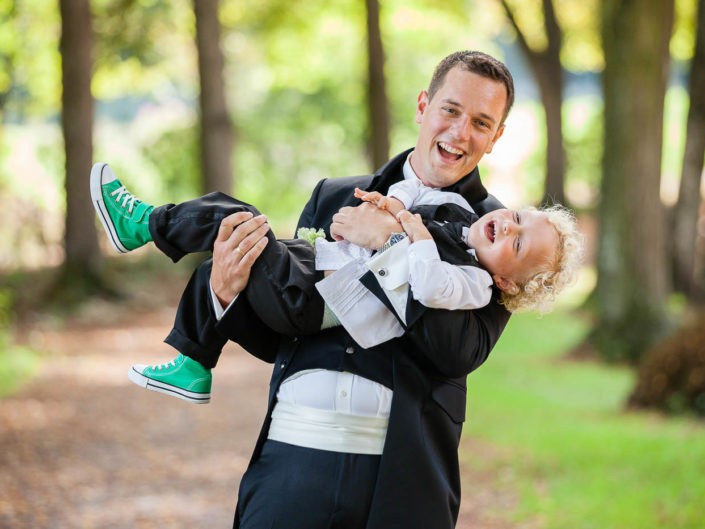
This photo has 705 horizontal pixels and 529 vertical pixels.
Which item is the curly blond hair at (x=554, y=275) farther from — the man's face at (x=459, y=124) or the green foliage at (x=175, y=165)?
the green foliage at (x=175, y=165)

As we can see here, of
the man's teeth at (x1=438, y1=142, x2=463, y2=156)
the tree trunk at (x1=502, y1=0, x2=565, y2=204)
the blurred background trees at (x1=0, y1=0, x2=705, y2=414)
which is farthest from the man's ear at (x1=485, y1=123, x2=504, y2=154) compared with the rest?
the tree trunk at (x1=502, y1=0, x2=565, y2=204)

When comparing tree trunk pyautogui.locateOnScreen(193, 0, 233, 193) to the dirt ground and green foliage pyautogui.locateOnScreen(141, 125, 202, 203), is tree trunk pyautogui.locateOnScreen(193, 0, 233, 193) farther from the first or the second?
green foliage pyautogui.locateOnScreen(141, 125, 202, 203)

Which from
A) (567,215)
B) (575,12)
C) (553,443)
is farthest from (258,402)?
(575,12)

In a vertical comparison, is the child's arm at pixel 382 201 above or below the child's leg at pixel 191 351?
above

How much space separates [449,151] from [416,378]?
2.03ft

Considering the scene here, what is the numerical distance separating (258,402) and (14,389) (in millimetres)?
2313

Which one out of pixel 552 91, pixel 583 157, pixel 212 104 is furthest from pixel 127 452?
pixel 583 157

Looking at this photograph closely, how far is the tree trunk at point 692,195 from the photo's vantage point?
1523 cm

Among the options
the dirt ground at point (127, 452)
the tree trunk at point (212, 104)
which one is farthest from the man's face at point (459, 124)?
the tree trunk at point (212, 104)

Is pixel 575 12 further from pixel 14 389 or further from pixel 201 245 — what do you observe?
pixel 201 245

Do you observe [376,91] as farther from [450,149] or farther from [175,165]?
[450,149]

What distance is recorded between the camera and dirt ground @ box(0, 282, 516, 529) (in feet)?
22.6

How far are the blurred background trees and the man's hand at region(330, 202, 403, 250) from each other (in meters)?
6.88

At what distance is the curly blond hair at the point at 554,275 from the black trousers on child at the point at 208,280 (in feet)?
1.72
